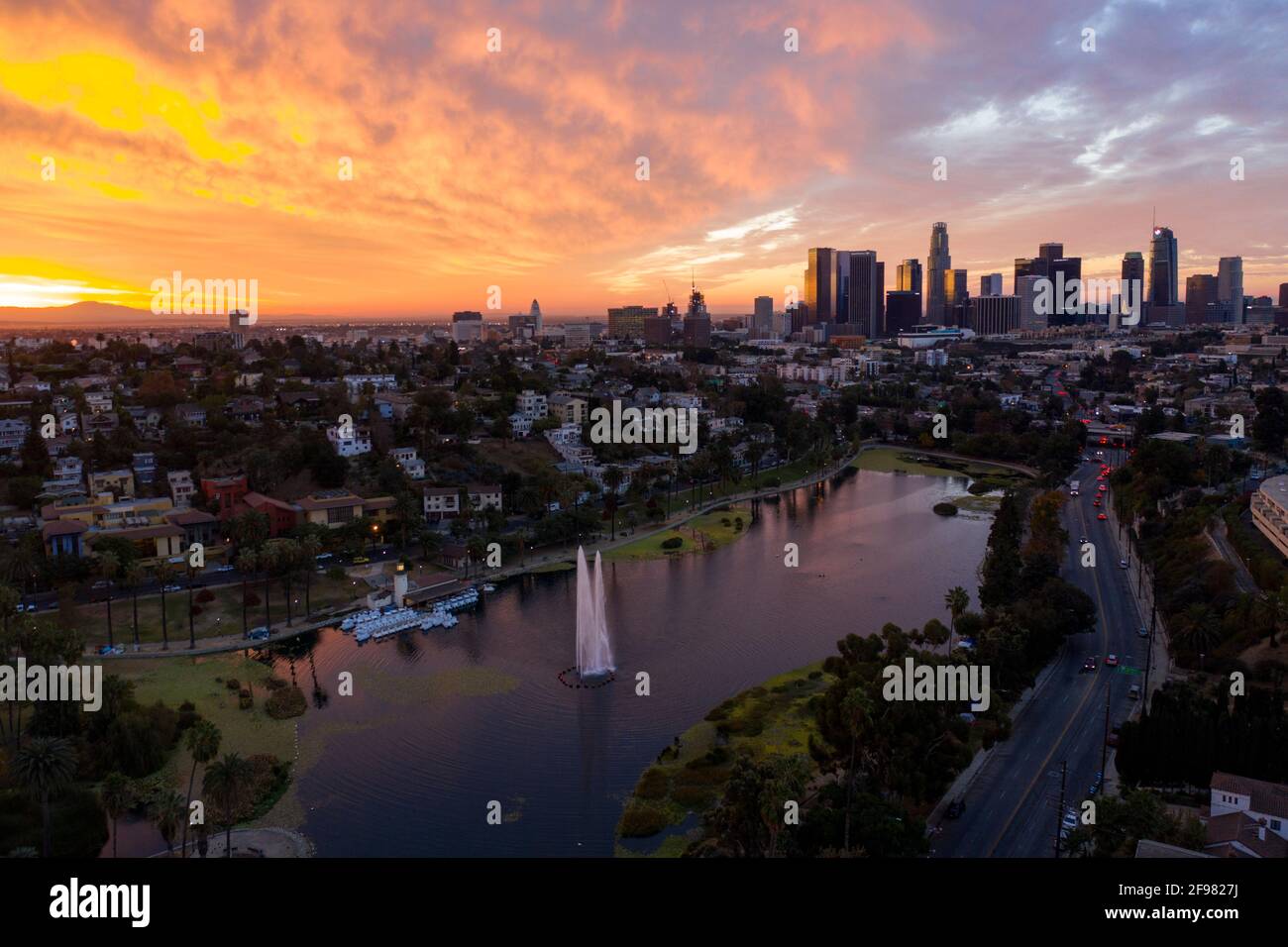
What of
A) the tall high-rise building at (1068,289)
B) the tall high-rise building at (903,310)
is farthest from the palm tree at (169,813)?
the tall high-rise building at (903,310)

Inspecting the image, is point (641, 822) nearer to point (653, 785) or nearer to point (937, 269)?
point (653, 785)

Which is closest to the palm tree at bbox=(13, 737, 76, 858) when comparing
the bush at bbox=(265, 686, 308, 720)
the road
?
the bush at bbox=(265, 686, 308, 720)

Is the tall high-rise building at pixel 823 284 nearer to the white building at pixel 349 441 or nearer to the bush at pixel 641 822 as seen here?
the white building at pixel 349 441

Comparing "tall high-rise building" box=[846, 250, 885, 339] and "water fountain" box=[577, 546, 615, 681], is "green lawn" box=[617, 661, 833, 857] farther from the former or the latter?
"tall high-rise building" box=[846, 250, 885, 339]

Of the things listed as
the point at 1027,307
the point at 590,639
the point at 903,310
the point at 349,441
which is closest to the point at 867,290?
the point at 903,310

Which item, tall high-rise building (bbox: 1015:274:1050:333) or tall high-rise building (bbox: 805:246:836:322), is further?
tall high-rise building (bbox: 805:246:836:322)
